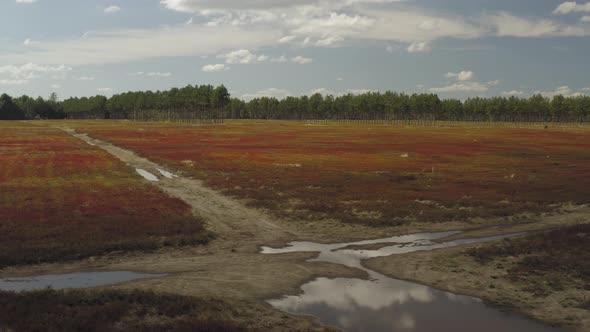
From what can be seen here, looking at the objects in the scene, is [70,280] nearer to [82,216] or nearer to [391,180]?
[82,216]

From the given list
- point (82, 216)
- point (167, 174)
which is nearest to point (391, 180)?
point (167, 174)

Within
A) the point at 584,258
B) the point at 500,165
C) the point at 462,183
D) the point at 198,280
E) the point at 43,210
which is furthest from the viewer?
the point at 500,165

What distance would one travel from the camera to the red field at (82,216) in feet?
74.5

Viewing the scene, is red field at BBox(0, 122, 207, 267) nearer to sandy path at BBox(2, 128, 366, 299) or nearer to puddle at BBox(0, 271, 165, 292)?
sandy path at BBox(2, 128, 366, 299)

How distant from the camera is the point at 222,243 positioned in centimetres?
2508

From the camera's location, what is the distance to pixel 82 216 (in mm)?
28891

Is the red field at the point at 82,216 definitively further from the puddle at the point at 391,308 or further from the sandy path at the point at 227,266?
the puddle at the point at 391,308

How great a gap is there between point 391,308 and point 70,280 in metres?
11.5

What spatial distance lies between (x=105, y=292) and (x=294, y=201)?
20320mm

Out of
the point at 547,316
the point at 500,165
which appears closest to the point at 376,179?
the point at 500,165

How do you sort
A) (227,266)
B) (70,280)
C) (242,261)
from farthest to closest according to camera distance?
(242,261)
(227,266)
(70,280)

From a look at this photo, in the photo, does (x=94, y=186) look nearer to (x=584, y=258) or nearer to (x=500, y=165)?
(x=584, y=258)

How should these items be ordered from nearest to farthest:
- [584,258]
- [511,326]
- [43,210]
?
[511,326]
[584,258]
[43,210]

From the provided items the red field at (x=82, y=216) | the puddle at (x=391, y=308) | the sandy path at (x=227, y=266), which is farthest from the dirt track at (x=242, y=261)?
the red field at (x=82, y=216)
